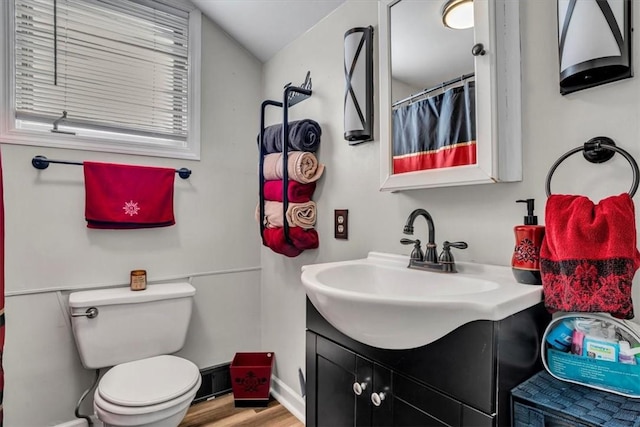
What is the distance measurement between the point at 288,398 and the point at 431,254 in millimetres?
1366

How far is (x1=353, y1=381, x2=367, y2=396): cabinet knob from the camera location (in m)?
0.97

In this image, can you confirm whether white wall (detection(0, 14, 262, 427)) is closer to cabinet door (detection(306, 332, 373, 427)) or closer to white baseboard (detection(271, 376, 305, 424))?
white baseboard (detection(271, 376, 305, 424))

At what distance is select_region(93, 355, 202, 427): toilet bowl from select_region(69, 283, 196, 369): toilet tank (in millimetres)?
117

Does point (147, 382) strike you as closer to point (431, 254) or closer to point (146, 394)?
point (146, 394)

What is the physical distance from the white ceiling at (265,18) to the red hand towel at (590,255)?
1379 millimetres

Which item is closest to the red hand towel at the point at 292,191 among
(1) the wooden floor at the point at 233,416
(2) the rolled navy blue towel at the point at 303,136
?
(2) the rolled navy blue towel at the point at 303,136

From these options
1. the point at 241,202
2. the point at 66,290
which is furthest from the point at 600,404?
the point at 66,290

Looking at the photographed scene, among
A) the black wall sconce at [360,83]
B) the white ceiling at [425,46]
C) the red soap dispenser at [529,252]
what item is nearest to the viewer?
the red soap dispenser at [529,252]

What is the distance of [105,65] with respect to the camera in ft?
5.92

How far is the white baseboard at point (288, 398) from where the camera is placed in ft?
6.13

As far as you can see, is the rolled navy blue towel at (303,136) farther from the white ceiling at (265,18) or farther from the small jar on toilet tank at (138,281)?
the small jar on toilet tank at (138,281)

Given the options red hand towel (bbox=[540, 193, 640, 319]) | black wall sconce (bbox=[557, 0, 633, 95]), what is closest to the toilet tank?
red hand towel (bbox=[540, 193, 640, 319])

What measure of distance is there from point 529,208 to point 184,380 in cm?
147

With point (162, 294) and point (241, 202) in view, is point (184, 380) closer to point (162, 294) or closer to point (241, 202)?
point (162, 294)
